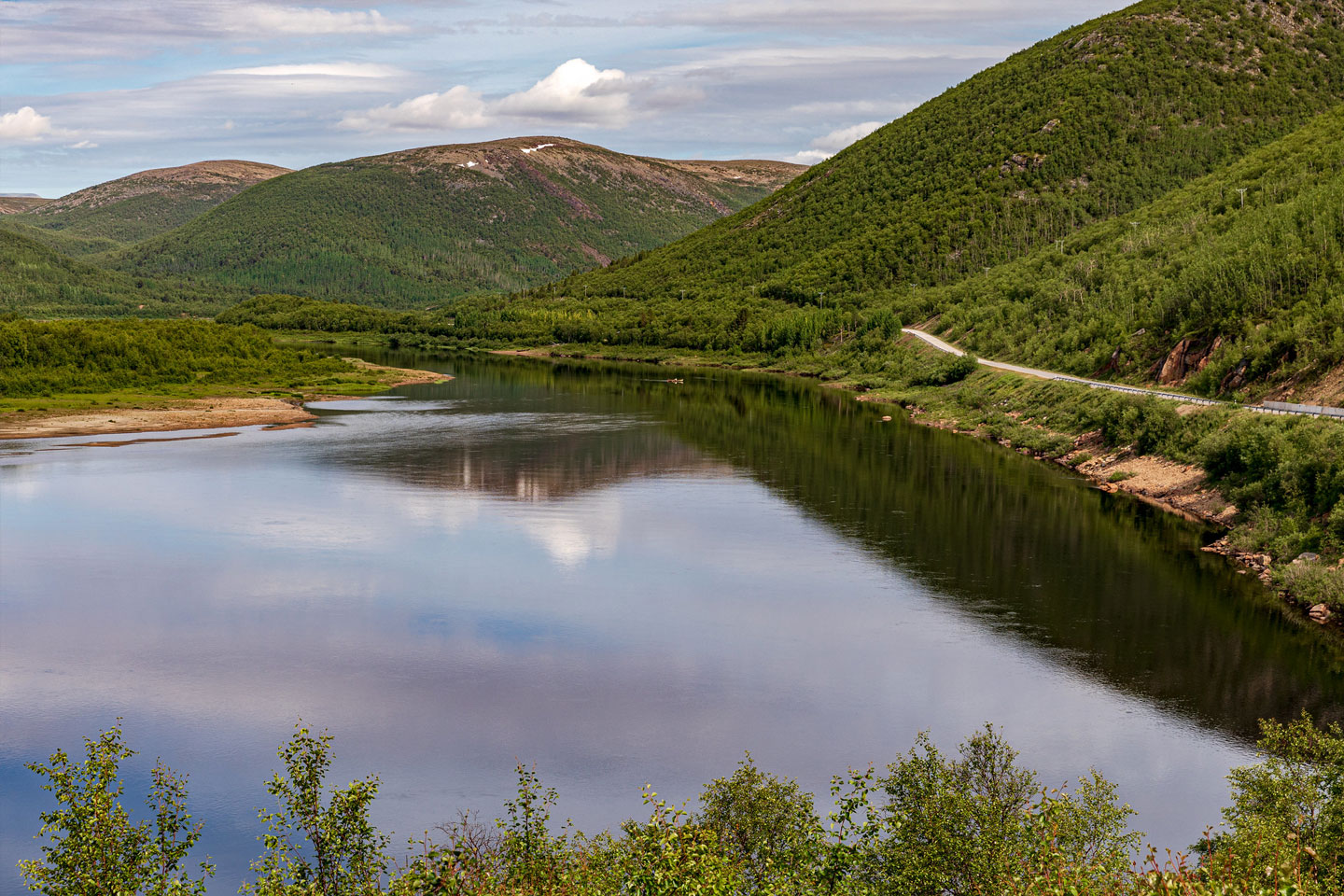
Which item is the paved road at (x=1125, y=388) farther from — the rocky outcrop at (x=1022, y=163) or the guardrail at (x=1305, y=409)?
the rocky outcrop at (x=1022, y=163)

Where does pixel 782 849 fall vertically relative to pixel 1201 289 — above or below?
below

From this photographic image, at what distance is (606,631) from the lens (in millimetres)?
34656

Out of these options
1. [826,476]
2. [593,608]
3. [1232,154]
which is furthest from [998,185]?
[593,608]

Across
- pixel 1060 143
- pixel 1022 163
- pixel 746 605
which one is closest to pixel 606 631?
pixel 746 605

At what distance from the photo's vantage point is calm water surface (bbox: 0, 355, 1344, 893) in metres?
25.5

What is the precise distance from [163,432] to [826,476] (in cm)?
4786

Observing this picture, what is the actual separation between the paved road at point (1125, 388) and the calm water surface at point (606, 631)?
330 inches

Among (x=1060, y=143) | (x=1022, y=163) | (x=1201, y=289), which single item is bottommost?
(x=1201, y=289)

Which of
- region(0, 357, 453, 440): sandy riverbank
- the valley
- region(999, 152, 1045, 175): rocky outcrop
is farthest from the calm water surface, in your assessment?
region(999, 152, 1045, 175): rocky outcrop

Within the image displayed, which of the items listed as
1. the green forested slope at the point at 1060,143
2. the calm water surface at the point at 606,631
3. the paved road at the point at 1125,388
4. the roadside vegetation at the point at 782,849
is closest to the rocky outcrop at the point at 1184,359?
the paved road at the point at 1125,388

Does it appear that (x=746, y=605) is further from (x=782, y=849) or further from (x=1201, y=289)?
(x=1201, y=289)

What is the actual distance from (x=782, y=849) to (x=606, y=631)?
16537 mm

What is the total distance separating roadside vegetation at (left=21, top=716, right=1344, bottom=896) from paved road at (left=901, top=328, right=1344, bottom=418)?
36.0 m

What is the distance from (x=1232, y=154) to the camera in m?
151
